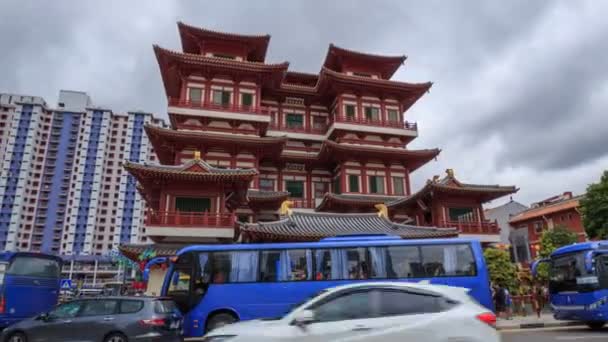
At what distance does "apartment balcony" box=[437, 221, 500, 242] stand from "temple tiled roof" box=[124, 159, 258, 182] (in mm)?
14705

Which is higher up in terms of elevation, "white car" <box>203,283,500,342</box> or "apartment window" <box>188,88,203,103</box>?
"apartment window" <box>188,88,203,103</box>

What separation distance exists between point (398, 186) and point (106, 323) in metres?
24.6

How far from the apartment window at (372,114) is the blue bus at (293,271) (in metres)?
20.9

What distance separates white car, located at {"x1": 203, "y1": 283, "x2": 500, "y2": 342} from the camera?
16.4 feet

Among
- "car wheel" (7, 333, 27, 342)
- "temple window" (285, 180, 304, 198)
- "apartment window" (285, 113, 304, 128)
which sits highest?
"apartment window" (285, 113, 304, 128)

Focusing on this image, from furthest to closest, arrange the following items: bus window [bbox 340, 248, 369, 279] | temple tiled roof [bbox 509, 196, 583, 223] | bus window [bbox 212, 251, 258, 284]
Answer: temple tiled roof [bbox 509, 196, 583, 223] < bus window [bbox 340, 248, 369, 279] < bus window [bbox 212, 251, 258, 284]

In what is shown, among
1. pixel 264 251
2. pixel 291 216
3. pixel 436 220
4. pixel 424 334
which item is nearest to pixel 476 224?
pixel 436 220

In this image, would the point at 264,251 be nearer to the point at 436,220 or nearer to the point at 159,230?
the point at 159,230

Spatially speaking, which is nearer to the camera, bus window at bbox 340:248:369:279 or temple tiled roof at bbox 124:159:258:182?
bus window at bbox 340:248:369:279

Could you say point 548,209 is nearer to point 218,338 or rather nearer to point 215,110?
point 215,110

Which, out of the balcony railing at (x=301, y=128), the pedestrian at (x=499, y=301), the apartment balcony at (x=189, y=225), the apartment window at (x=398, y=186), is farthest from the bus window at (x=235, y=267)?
the balcony railing at (x=301, y=128)

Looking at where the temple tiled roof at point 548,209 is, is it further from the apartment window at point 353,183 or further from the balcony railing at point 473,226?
the apartment window at point 353,183

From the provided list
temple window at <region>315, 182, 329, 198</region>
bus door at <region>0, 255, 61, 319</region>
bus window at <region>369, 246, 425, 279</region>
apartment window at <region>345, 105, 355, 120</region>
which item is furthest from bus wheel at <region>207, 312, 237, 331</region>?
apartment window at <region>345, 105, 355, 120</region>

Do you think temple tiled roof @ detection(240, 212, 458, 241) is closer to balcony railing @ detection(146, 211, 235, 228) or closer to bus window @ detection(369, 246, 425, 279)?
balcony railing @ detection(146, 211, 235, 228)
